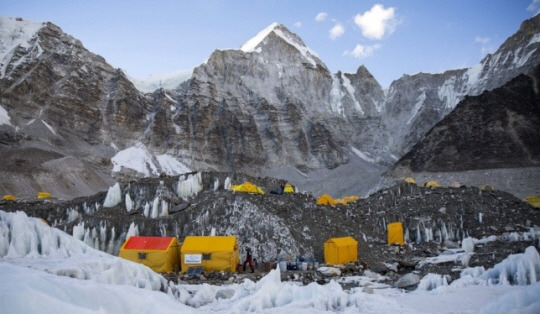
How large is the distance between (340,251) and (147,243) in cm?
889

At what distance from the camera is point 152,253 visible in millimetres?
18734

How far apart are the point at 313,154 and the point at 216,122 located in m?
24.4

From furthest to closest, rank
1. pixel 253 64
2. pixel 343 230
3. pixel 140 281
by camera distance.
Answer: pixel 253 64 < pixel 343 230 < pixel 140 281

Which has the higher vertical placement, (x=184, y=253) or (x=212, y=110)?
(x=212, y=110)

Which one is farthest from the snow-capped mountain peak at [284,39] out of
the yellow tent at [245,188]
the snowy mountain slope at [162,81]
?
the yellow tent at [245,188]

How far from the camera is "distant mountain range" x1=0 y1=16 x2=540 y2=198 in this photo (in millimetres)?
72875

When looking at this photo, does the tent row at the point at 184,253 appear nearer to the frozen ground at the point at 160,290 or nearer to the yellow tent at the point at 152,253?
the yellow tent at the point at 152,253

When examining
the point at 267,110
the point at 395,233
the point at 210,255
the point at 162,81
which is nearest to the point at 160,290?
the point at 210,255

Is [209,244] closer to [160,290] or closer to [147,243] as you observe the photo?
[147,243]

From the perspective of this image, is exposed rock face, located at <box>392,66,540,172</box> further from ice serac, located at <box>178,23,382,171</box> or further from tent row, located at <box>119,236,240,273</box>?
tent row, located at <box>119,236,240,273</box>

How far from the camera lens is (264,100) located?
107 metres

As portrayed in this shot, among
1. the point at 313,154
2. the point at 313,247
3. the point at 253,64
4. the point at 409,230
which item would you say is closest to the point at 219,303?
the point at 313,247

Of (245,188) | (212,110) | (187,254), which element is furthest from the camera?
(212,110)

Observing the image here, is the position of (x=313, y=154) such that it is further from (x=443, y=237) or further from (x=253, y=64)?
(x=443, y=237)
